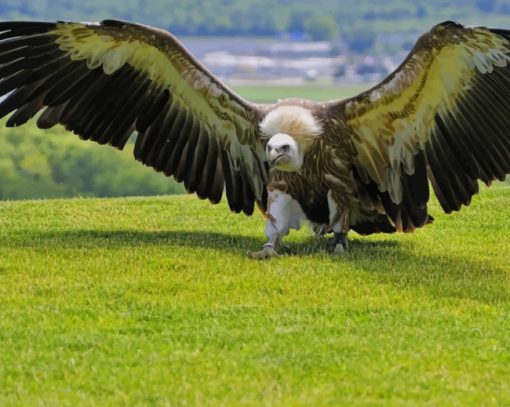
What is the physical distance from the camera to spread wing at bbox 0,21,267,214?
1076cm

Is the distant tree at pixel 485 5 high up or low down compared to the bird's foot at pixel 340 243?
up

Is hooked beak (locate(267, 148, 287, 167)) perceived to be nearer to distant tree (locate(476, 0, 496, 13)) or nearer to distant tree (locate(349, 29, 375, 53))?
distant tree (locate(349, 29, 375, 53))

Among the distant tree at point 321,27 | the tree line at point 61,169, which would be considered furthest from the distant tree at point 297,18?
the tree line at point 61,169

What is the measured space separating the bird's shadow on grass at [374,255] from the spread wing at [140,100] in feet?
2.02

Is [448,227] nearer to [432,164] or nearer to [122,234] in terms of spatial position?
[432,164]

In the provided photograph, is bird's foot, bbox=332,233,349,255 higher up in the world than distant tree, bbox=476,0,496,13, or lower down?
lower down

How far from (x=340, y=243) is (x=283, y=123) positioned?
1127mm

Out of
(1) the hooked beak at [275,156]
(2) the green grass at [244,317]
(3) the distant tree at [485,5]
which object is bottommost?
(2) the green grass at [244,317]

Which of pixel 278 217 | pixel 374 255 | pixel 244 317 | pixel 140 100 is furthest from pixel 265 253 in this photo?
pixel 244 317

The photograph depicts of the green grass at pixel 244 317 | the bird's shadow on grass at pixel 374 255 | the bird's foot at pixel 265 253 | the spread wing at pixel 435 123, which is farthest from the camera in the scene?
the bird's foot at pixel 265 253

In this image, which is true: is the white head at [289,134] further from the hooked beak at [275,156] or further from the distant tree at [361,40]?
the distant tree at [361,40]

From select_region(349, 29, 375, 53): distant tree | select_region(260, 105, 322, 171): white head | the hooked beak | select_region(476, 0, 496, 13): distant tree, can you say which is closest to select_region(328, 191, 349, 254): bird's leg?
select_region(260, 105, 322, 171): white head

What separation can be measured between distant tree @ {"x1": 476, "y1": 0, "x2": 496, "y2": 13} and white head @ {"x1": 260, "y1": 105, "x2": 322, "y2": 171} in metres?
89.4

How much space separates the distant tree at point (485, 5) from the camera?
97500mm
